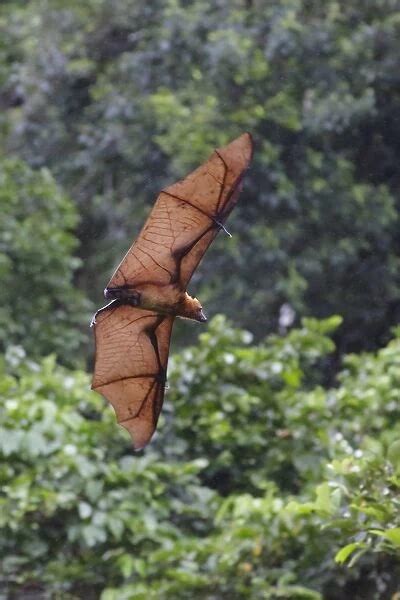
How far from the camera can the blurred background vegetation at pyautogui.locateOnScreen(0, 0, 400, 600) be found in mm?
4418

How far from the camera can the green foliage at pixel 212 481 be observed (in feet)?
13.1

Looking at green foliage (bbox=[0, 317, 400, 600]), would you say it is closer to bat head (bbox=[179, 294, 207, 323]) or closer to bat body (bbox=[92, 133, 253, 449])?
bat body (bbox=[92, 133, 253, 449])

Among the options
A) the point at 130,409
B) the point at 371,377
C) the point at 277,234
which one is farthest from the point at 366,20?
the point at 130,409

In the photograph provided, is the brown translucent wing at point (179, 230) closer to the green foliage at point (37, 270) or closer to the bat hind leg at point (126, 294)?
the bat hind leg at point (126, 294)

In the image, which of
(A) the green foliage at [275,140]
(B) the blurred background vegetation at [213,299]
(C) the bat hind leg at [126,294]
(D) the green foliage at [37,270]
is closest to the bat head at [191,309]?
(C) the bat hind leg at [126,294]

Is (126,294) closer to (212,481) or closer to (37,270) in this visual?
(212,481)

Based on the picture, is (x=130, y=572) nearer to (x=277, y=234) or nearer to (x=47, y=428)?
(x=47, y=428)

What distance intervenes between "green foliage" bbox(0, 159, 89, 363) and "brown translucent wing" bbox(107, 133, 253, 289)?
17.5ft

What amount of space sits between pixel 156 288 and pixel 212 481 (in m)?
2.71

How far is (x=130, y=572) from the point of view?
14.8ft

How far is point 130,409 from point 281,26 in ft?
25.0

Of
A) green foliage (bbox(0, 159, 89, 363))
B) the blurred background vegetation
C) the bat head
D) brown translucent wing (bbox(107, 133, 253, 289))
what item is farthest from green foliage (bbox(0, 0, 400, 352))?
the bat head

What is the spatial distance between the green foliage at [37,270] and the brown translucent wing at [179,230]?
5.34 metres

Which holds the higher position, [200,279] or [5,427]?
[200,279]
